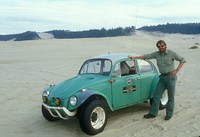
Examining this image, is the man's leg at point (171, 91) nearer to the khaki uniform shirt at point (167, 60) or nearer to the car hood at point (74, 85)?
the khaki uniform shirt at point (167, 60)

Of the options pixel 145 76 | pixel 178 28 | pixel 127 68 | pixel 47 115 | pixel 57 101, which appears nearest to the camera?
pixel 57 101

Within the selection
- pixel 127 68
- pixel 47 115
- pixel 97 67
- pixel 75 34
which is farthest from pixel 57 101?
pixel 75 34

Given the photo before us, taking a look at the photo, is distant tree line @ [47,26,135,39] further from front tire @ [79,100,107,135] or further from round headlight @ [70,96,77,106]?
round headlight @ [70,96,77,106]

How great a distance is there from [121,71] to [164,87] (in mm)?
1184

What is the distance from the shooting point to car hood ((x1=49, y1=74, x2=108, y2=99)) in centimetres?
784

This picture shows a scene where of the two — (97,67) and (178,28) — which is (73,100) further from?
(178,28)

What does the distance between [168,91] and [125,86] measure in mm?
1098

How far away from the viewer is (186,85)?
13.9 m

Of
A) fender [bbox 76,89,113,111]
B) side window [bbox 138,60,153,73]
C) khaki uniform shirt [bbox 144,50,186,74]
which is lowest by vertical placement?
fender [bbox 76,89,113,111]

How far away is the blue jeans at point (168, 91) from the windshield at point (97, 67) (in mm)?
1399

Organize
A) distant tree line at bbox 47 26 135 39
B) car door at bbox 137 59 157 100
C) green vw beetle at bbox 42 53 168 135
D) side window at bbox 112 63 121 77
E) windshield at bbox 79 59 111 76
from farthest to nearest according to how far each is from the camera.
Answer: distant tree line at bbox 47 26 135 39 < car door at bbox 137 59 157 100 < windshield at bbox 79 59 111 76 < side window at bbox 112 63 121 77 < green vw beetle at bbox 42 53 168 135

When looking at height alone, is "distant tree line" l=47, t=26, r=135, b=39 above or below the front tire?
below

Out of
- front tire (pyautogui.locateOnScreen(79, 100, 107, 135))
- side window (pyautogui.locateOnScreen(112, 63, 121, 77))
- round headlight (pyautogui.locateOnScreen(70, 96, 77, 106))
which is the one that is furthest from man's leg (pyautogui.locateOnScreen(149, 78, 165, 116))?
round headlight (pyautogui.locateOnScreen(70, 96, 77, 106))

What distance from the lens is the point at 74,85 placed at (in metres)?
8.05
